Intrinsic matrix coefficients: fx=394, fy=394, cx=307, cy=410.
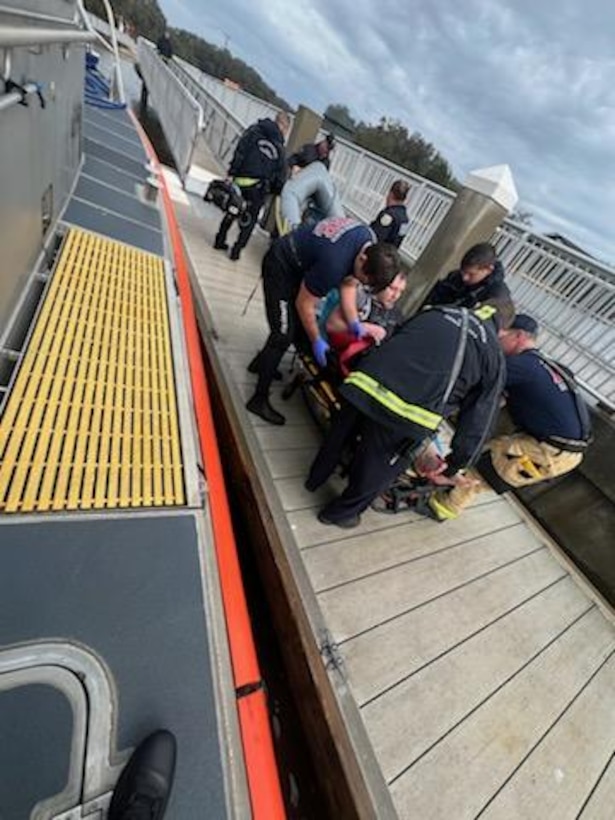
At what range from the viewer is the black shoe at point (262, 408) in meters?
2.61

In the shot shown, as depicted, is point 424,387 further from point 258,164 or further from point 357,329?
point 258,164

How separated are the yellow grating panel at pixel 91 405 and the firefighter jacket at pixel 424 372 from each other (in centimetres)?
84

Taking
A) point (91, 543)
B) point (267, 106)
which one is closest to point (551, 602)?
point (91, 543)

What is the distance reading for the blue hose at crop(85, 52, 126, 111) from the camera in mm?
5238

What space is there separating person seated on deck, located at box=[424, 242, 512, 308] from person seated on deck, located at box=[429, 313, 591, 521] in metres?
0.46

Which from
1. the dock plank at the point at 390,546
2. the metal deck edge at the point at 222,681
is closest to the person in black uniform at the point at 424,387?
the dock plank at the point at 390,546

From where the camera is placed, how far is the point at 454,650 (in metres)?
1.90

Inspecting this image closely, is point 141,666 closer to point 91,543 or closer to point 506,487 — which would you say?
point 91,543

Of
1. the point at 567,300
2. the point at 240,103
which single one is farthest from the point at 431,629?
the point at 240,103

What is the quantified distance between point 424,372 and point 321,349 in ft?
2.75

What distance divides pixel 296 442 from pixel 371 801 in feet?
5.59

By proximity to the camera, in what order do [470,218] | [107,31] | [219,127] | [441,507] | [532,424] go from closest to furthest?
[532,424], [441,507], [470,218], [219,127], [107,31]

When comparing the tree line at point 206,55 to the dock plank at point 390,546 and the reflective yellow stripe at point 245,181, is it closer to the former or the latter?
the reflective yellow stripe at point 245,181

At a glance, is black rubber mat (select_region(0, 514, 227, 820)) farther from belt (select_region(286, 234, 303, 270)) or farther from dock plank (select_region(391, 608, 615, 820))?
belt (select_region(286, 234, 303, 270))
